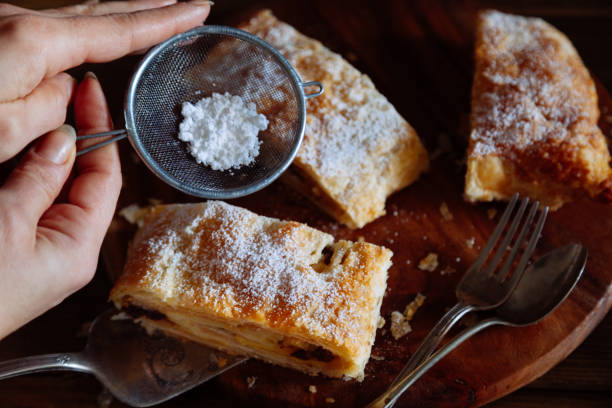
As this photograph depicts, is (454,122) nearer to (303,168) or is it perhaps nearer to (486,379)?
(303,168)

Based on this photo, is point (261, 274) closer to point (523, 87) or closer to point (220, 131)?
point (220, 131)

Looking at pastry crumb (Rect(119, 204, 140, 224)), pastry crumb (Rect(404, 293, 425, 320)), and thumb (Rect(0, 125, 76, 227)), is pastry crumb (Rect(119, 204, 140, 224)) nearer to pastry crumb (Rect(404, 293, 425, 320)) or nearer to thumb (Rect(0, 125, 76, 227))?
thumb (Rect(0, 125, 76, 227))

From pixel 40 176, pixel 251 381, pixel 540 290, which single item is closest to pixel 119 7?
pixel 40 176

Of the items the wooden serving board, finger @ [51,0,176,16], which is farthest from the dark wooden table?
finger @ [51,0,176,16]

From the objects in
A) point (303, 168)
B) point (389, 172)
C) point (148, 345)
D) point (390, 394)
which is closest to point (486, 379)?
point (390, 394)

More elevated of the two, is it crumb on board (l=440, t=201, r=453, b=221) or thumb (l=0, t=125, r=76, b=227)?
thumb (l=0, t=125, r=76, b=227)

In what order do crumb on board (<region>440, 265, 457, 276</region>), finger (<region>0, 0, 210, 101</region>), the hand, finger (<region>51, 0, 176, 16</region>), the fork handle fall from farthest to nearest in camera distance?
crumb on board (<region>440, 265, 457, 276</region>) → finger (<region>51, 0, 176, 16</region>) → the fork handle → finger (<region>0, 0, 210, 101</region>) → the hand

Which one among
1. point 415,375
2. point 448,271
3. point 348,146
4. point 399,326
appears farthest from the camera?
point 348,146
